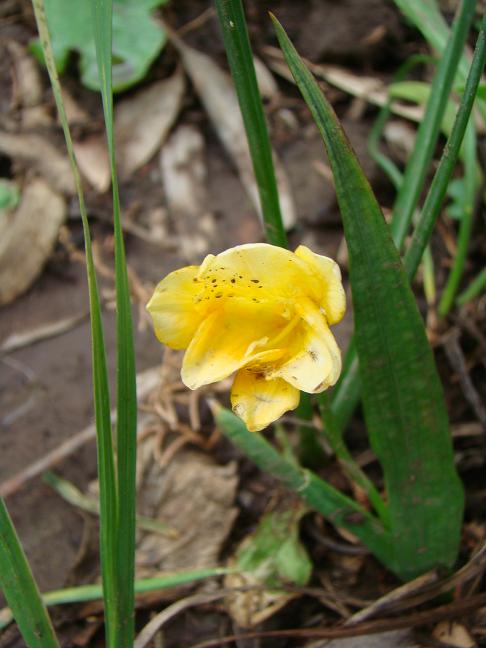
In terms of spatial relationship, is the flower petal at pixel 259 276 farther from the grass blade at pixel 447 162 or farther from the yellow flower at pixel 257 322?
the grass blade at pixel 447 162

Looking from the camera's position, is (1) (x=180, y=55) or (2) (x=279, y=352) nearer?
(2) (x=279, y=352)

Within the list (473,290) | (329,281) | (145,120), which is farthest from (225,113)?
(329,281)

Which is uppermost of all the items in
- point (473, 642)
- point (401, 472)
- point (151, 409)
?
point (151, 409)

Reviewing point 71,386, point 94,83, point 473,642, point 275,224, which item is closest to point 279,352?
point 275,224

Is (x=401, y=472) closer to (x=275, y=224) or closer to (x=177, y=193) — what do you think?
(x=275, y=224)

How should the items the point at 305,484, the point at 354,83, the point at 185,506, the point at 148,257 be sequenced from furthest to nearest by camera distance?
the point at 354,83 < the point at 148,257 < the point at 185,506 < the point at 305,484

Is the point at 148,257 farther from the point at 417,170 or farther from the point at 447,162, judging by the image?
the point at 447,162

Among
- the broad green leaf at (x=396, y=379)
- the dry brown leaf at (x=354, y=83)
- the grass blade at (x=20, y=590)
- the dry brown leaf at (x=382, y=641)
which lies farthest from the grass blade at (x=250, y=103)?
the dry brown leaf at (x=354, y=83)
